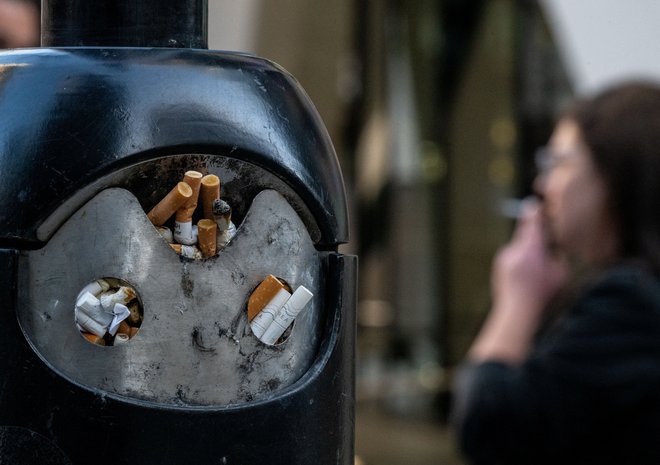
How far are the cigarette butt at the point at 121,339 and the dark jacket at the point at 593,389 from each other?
2.02 m

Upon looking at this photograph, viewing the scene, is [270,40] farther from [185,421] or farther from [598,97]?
[185,421]

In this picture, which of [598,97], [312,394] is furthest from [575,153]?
[312,394]

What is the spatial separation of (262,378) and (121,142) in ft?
1.24

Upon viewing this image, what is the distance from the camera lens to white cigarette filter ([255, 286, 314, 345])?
1604mm

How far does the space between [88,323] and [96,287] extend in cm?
5

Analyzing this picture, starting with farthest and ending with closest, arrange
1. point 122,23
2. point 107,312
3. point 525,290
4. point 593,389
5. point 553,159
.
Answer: point 525,290 → point 553,159 → point 593,389 → point 122,23 → point 107,312

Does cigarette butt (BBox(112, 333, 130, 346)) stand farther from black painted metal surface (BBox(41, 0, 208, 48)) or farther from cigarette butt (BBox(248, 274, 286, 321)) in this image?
black painted metal surface (BBox(41, 0, 208, 48))

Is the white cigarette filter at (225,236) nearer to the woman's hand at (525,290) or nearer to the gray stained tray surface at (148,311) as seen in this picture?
the gray stained tray surface at (148,311)

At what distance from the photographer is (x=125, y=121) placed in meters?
1.55

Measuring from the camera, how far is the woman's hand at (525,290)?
148 inches

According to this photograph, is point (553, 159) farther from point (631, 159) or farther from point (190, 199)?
point (190, 199)

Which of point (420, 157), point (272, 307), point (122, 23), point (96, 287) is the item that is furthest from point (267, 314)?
point (420, 157)

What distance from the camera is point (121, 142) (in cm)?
154

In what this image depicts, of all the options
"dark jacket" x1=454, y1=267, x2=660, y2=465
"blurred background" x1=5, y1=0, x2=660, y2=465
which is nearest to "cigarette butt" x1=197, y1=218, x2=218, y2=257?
"dark jacket" x1=454, y1=267, x2=660, y2=465
